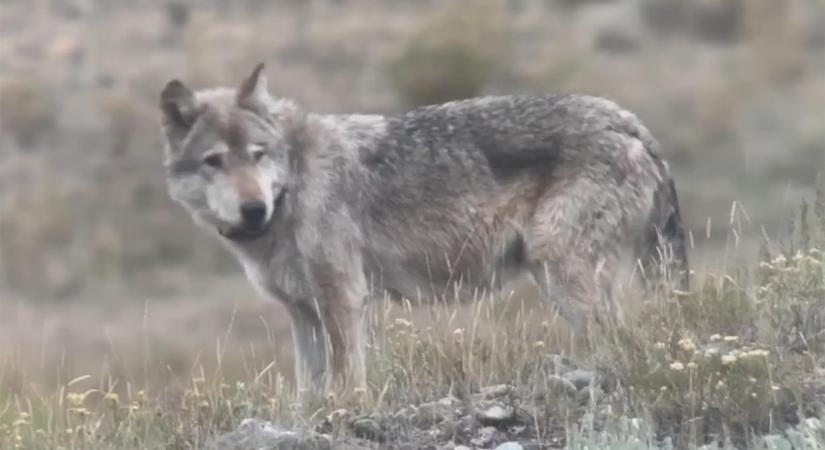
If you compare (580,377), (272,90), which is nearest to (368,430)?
(580,377)

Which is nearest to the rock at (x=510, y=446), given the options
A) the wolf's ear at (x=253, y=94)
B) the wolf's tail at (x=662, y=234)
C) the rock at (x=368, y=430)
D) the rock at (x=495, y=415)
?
the rock at (x=495, y=415)

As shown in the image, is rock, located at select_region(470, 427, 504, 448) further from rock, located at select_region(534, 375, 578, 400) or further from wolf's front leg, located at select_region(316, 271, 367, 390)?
wolf's front leg, located at select_region(316, 271, 367, 390)

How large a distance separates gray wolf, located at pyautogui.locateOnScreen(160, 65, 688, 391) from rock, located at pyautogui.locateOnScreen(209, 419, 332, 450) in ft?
6.07

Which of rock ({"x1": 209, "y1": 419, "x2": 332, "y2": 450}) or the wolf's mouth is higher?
the wolf's mouth

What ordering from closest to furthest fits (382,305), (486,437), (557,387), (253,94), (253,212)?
1. (486,437)
2. (557,387)
3. (253,212)
4. (253,94)
5. (382,305)

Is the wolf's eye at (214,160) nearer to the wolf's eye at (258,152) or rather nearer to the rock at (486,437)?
the wolf's eye at (258,152)

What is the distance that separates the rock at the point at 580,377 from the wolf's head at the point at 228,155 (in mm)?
1742

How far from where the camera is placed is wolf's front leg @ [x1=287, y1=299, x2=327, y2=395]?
294 inches

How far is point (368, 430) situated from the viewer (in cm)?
550

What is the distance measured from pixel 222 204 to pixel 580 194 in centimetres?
168

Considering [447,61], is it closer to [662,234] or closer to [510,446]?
[662,234]

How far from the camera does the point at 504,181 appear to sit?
768 cm

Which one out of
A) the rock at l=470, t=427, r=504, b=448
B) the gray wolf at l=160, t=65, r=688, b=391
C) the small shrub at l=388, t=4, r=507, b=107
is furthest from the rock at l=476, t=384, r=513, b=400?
the small shrub at l=388, t=4, r=507, b=107

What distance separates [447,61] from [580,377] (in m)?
19.7
